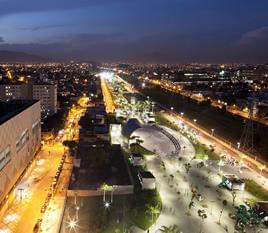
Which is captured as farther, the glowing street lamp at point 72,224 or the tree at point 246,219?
the tree at point 246,219

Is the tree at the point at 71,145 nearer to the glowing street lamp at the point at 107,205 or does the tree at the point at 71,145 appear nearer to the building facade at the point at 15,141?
the building facade at the point at 15,141

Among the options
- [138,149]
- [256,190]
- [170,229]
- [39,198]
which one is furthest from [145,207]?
[138,149]

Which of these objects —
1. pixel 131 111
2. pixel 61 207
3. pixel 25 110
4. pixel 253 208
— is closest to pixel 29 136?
pixel 25 110

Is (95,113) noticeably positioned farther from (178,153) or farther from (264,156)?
(264,156)

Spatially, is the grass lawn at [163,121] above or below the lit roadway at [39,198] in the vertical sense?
below

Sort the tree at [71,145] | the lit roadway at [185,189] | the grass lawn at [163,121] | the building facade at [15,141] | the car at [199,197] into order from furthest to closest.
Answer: the grass lawn at [163,121], the tree at [71,145], the car at [199,197], the building facade at [15,141], the lit roadway at [185,189]

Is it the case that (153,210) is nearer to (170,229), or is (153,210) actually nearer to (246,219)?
(170,229)

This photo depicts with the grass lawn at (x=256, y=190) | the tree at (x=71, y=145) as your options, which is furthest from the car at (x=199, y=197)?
the tree at (x=71, y=145)

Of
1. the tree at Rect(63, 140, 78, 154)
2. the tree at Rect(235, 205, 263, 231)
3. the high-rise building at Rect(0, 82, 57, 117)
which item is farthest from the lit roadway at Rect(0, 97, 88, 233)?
the high-rise building at Rect(0, 82, 57, 117)
